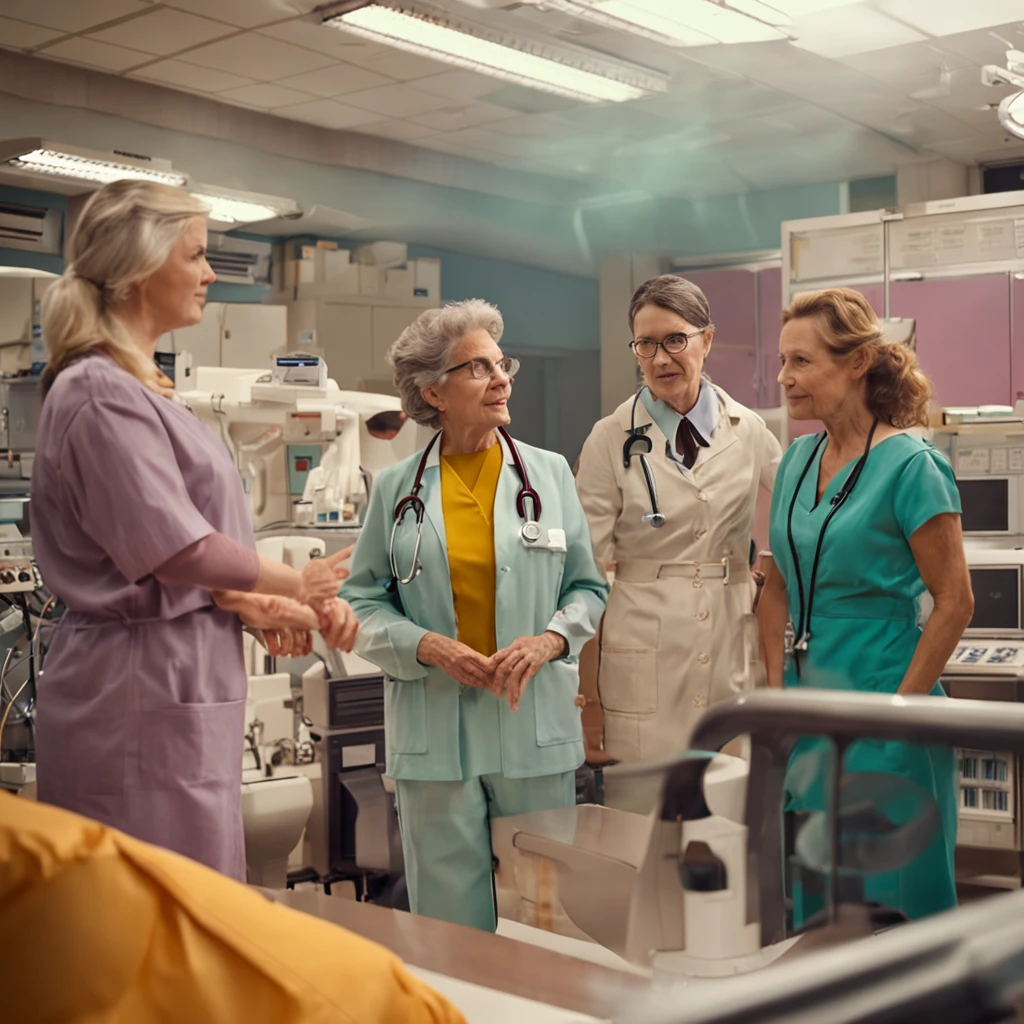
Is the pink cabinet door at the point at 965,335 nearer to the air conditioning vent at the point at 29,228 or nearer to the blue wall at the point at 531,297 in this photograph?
the blue wall at the point at 531,297

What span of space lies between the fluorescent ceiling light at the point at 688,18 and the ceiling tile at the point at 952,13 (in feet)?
1.63

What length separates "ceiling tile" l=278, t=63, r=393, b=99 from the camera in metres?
5.96

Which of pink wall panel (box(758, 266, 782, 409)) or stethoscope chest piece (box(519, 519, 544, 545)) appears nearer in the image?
stethoscope chest piece (box(519, 519, 544, 545))

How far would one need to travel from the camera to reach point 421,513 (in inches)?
88.4

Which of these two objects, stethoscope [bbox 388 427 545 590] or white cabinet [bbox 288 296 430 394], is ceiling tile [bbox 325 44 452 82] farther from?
stethoscope [bbox 388 427 545 590]

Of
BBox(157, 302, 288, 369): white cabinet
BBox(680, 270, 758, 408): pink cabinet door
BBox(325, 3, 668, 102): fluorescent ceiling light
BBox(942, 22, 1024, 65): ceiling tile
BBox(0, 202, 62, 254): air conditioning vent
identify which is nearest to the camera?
BBox(325, 3, 668, 102): fluorescent ceiling light

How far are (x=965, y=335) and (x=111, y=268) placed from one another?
21.7 feet

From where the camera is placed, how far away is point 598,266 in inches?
360

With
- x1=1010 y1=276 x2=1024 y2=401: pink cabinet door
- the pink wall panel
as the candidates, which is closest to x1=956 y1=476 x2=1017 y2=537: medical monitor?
x1=1010 y1=276 x2=1024 y2=401: pink cabinet door

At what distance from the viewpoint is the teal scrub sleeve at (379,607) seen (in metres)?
2.15

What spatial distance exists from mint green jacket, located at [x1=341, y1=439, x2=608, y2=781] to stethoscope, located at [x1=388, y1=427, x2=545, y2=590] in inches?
0.4

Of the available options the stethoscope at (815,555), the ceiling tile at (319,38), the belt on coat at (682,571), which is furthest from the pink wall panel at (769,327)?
the stethoscope at (815,555)

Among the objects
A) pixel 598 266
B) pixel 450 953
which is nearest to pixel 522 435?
pixel 598 266

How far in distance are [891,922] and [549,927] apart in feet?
3.72
